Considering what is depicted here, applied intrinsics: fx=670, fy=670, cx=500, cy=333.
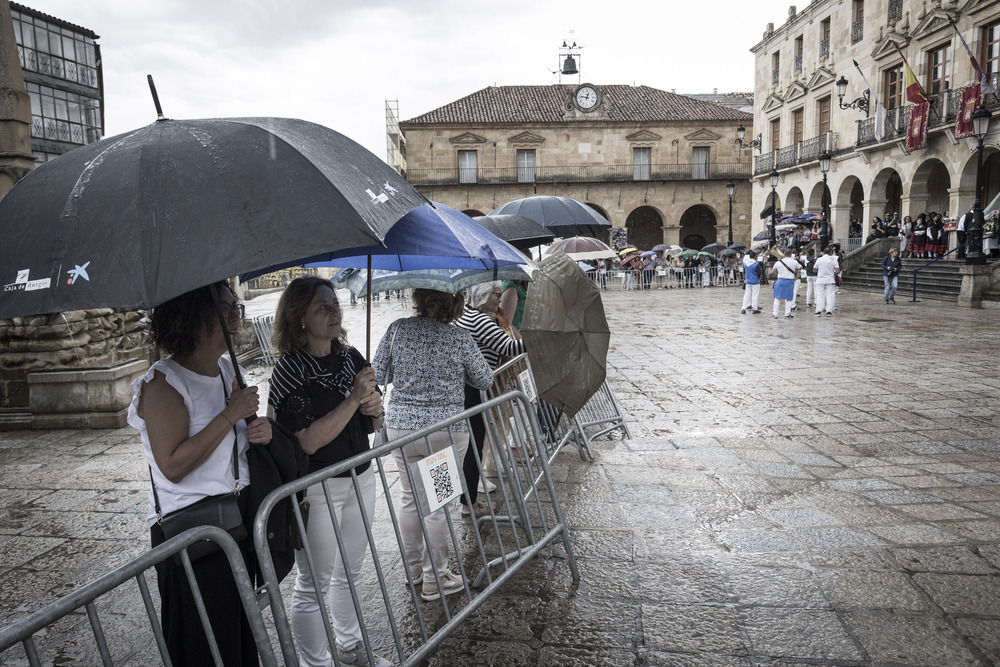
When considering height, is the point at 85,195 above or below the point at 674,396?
above

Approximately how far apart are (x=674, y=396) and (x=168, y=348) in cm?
620

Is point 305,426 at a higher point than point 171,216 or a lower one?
lower

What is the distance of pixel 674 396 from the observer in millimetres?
7453

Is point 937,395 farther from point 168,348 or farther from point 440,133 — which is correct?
point 440,133

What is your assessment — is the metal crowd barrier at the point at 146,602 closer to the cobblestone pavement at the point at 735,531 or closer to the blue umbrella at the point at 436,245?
the blue umbrella at the point at 436,245

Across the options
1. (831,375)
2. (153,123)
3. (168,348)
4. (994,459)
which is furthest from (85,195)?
(831,375)

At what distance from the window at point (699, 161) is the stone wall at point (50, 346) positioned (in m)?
38.0

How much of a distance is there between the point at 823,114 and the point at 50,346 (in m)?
30.4

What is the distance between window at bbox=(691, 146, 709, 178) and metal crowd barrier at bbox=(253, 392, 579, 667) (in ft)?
129

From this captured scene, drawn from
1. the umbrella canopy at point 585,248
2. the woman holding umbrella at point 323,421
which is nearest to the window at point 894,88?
the umbrella canopy at point 585,248

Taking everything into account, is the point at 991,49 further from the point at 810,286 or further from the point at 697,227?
the point at 697,227

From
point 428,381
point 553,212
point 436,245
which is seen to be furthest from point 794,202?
point 436,245

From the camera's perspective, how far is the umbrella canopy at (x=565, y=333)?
4.05 meters

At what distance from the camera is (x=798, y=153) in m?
30.1
